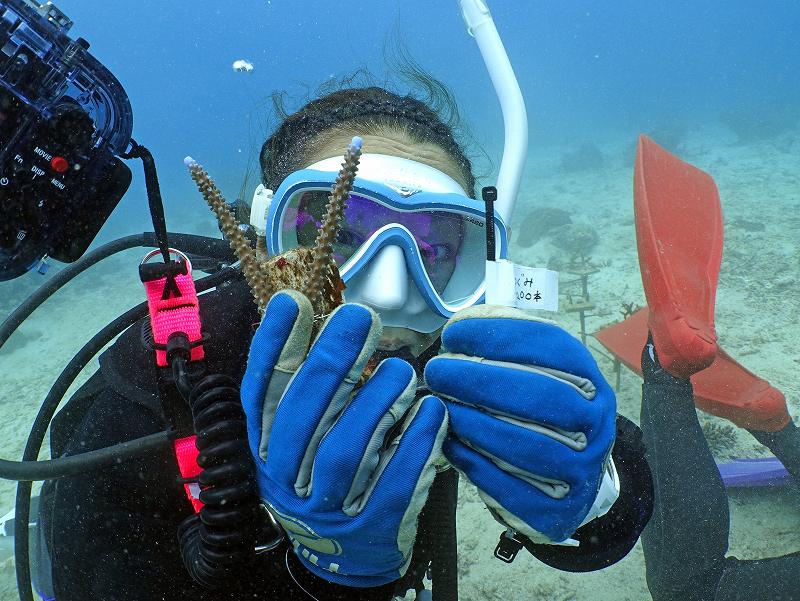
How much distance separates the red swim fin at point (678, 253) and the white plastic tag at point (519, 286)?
324 centimetres

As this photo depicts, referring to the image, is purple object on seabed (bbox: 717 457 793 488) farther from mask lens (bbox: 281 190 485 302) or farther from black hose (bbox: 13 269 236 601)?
black hose (bbox: 13 269 236 601)

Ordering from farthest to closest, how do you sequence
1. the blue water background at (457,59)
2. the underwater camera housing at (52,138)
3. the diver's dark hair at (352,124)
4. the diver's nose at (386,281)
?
the blue water background at (457,59), the diver's dark hair at (352,124), the diver's nose at (386,281), the underwater camera housing at (52,138)

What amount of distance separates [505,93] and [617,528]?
2.58m

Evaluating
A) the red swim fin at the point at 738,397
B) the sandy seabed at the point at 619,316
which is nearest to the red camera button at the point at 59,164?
the sandy seabed at the point at 619,316

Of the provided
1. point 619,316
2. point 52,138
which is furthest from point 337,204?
point 619,316

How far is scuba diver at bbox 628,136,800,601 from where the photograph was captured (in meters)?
3.41

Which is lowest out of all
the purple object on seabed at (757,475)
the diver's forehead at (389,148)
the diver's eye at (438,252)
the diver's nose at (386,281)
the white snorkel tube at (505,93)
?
the purple object on seabed at (757,475)

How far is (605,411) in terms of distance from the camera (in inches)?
51.2

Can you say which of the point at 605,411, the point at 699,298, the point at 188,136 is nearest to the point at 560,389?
the point at 605,411

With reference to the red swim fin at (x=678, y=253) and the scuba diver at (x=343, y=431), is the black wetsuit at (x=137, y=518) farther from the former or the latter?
the red swim fin at (x=678, y=253)

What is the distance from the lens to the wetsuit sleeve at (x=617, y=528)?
2016 mm

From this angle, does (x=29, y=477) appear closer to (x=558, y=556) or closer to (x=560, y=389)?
(x=560, y=389)

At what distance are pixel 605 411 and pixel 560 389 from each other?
200 millimetres

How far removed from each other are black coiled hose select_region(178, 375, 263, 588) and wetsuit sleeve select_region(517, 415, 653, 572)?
1236 millimetres
